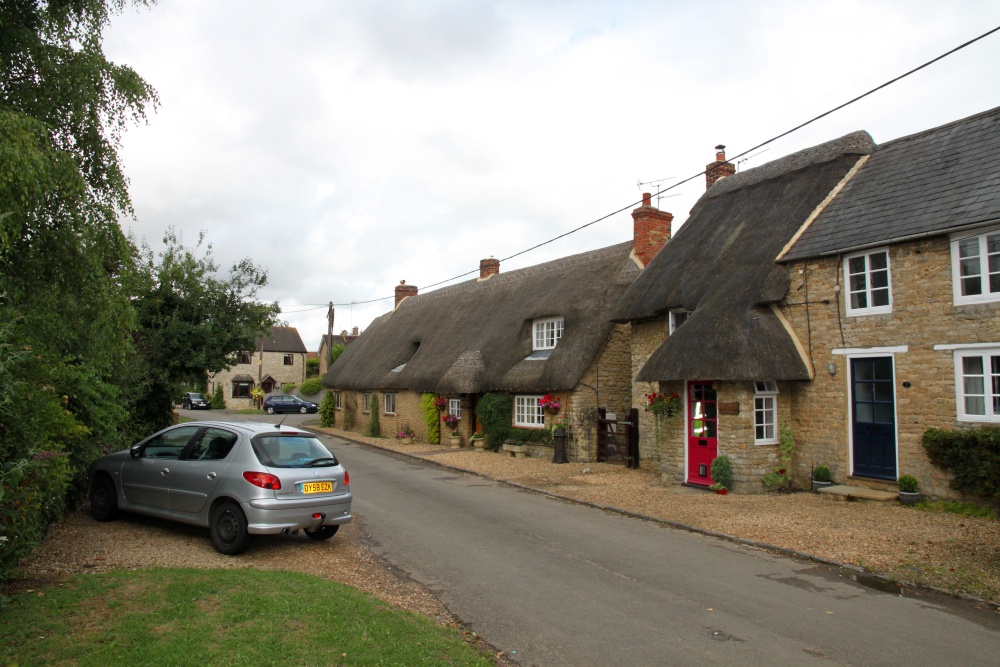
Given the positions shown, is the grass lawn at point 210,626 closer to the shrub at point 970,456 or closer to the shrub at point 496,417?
the shrub at point 970,456

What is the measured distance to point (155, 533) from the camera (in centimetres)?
897

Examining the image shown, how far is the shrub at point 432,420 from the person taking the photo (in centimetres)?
2519

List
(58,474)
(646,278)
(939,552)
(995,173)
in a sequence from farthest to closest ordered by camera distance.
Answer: (646,278) < (995,173) < (939,552) < (58,474)

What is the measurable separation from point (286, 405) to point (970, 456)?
47.0 m

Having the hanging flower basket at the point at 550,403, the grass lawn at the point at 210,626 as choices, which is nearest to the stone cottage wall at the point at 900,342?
the hanging flower basket at the point at 550,403

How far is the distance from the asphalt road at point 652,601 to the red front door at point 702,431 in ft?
12.3

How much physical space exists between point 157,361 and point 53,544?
6.50 metres

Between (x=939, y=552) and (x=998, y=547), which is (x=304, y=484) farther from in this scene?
(x=998, y=547)

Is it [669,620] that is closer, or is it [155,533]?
[669,620]

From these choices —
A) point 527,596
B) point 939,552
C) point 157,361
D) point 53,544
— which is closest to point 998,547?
point 939,552

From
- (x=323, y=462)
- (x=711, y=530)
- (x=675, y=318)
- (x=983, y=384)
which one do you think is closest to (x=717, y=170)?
(x=675, y=318)

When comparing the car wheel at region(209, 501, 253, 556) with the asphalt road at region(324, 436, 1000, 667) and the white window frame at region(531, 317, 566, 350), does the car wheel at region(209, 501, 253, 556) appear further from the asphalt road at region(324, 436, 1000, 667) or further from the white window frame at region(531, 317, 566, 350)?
the white window frame at region(531, 317, 566, 350)

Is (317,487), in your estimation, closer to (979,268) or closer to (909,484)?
(909,484)

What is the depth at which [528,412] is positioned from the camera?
70.2 ft
